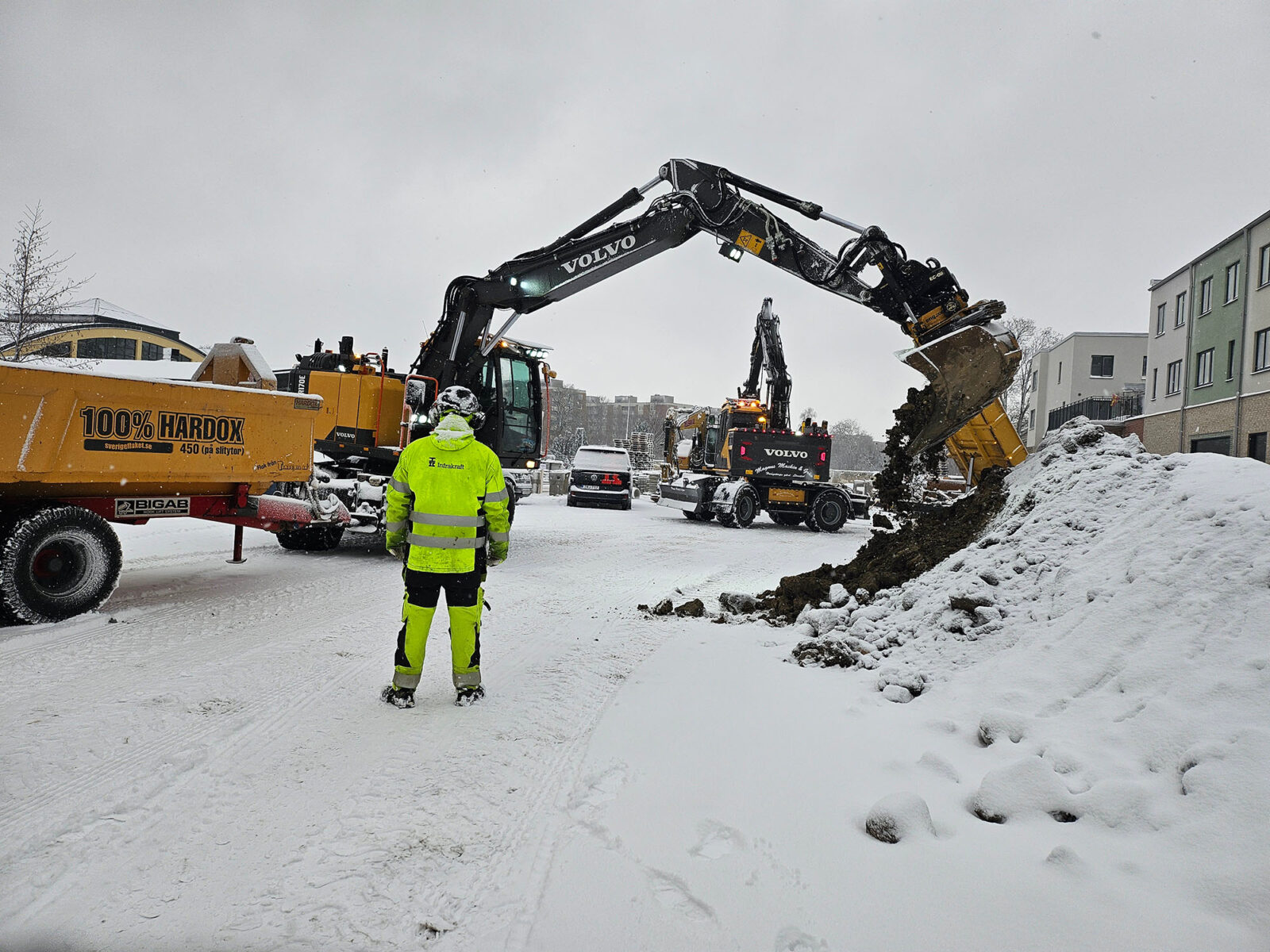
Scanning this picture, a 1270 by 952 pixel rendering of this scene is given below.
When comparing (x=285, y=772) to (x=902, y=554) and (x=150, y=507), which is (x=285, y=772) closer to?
(x=150, y=507)

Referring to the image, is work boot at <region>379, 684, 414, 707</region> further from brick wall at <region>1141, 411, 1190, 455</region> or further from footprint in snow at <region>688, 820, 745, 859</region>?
brick wall at <region>1141, 411, 1190, 455</region>

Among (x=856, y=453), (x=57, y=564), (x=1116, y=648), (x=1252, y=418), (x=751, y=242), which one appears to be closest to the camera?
(x=1116, y=648)

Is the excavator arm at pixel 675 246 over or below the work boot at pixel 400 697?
over

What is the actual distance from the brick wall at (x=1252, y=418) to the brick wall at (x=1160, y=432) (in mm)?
4219

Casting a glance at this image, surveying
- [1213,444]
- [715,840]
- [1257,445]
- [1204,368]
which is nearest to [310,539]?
[715,840]

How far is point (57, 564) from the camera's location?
226 inches

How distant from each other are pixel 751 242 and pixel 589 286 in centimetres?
253

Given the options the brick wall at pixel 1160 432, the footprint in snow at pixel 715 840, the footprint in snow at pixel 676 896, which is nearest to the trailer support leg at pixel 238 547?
the footprint in snow at pixel 715 840

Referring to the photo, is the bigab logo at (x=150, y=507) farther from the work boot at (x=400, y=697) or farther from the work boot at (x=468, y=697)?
the work boot at (x=468, y=697)

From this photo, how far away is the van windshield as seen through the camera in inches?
907

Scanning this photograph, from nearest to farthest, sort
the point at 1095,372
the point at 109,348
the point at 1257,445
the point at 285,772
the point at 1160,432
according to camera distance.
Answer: the point at 285,772 < the point at 1257,445 < the point at 1160,432 < the point at 109,348 < the point at 1095,372

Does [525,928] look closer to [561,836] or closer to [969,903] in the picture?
[561,836]

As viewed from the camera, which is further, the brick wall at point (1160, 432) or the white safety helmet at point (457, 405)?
the brick wall at point (1160, 432)

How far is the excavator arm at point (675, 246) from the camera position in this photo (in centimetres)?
920
